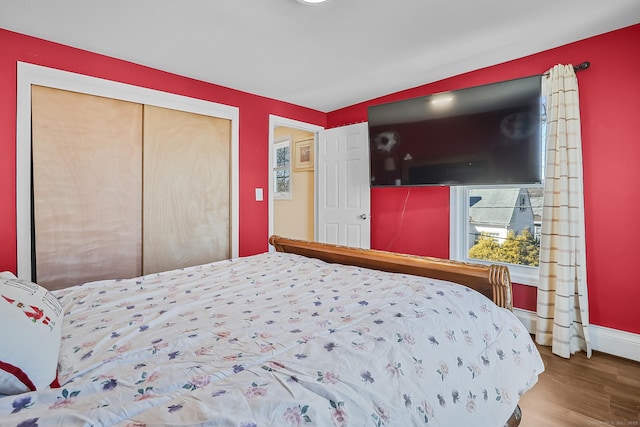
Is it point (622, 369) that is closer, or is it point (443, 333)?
point (443, 333)

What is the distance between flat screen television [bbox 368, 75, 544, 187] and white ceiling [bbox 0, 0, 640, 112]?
1.21 feet

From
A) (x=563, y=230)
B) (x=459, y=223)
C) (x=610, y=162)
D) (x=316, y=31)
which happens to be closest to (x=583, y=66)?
(x=610, y=162)

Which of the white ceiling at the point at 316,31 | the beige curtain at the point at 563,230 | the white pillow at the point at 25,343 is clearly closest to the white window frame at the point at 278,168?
the white ceiling at the point at 316,31

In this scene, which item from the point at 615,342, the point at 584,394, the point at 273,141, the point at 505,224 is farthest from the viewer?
the point at 273,141

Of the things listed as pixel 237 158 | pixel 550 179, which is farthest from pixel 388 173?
pixel 237 158

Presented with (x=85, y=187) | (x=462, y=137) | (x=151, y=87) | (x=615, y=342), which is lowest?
(x=615, y=342)

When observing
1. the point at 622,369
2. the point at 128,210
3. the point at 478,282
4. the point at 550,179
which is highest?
the point at 550,179

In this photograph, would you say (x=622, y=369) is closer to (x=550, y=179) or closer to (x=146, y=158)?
(x=550, y=179)

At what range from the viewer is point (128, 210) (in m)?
2.79

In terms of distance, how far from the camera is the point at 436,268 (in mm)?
1789

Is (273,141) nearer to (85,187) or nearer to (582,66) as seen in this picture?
(85,187)

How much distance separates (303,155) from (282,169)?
51 centimetres

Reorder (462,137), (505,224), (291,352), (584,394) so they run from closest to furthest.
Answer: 1. (291,352)
2. (584,394)
3. (462,137)
4. (505,224)

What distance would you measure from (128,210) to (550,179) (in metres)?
3.53
